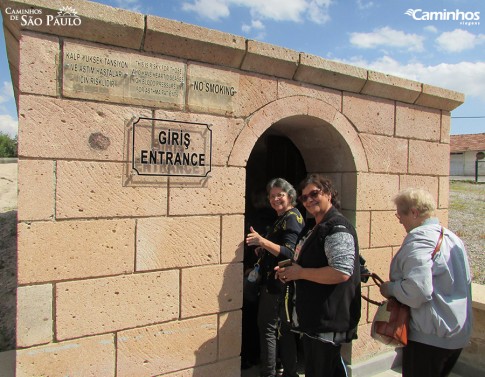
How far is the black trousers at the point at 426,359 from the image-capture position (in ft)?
7.57

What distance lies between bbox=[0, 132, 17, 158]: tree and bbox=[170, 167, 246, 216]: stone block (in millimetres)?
45559

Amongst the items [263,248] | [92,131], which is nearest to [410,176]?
[263,248]

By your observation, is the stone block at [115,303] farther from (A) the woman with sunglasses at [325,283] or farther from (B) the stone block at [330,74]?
(B) the stone block at [330,74]

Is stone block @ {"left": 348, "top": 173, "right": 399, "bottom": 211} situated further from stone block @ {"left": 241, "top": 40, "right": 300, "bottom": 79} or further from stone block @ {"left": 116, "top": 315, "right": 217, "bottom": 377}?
stone block @ {"left": 116, "top": 315, "right": 217, "bottom": 377}

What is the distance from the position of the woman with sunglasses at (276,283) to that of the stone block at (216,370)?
0.81ft

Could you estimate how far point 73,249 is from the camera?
8.04 feet

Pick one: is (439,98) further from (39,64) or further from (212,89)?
(39,64)

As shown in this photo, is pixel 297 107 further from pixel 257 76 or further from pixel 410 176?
pixel 410 176

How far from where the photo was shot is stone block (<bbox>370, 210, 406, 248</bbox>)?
155 inches

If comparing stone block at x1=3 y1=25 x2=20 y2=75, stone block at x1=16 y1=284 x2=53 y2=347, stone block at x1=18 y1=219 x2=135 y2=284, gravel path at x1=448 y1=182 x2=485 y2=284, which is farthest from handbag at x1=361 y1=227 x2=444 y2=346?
gravel path at x1=448 y1=182 x2=485 y2=284

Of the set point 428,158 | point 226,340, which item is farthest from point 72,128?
point 428,158

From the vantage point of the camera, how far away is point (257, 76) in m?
3.18

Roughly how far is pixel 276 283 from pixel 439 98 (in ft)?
9.75

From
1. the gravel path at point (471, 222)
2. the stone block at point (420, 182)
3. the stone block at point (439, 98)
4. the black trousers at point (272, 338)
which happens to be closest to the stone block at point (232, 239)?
the black trousers at point (272, 338)
